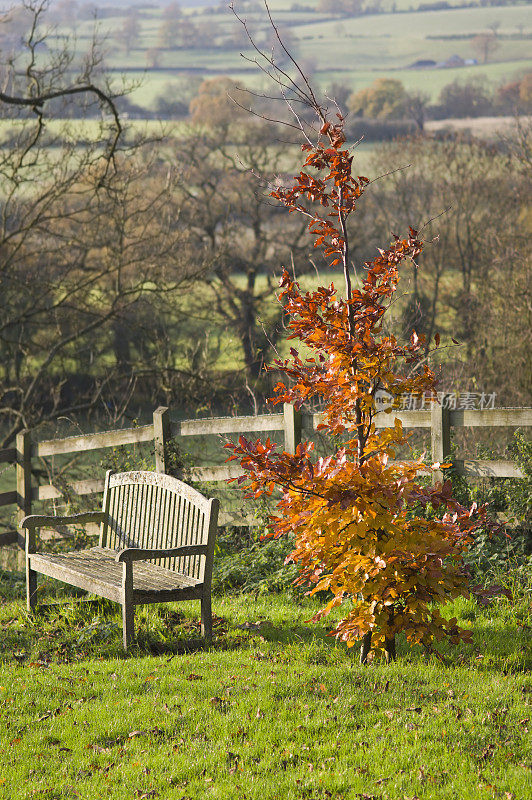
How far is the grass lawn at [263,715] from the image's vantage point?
150 inches

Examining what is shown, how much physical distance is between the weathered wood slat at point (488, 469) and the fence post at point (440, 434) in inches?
5.4

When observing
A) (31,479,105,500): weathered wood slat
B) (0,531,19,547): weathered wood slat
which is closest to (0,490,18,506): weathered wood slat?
(31,479,105,500): weathered wood slat

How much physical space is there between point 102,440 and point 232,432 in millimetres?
1501

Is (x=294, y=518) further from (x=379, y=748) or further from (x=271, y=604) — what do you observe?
(x=271, y=604)

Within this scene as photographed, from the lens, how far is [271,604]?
6.83m

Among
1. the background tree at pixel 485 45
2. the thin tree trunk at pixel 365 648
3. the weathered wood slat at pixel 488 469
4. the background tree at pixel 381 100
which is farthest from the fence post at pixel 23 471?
the background tree at pixel 485 45

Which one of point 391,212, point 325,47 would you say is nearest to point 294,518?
point 391,212

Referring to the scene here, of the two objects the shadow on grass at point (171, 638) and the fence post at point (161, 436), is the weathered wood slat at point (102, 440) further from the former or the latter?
the shadow on grass at point (171, 638)

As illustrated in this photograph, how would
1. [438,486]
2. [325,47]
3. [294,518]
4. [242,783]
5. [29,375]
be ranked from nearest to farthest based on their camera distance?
[242,783] → [294,518] → [438,486] → [29,375] → [325,47]

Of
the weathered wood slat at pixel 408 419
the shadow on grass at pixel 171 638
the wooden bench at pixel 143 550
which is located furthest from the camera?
the weathered wood slat at pixel 408 419

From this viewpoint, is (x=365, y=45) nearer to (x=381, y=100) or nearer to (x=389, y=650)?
(x=381, y=100)

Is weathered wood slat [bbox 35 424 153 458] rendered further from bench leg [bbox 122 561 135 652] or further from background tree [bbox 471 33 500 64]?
background tree [bbox 471 33 500 64]

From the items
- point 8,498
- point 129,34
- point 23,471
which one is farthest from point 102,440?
point 129,34

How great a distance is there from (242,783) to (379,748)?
684 mm
